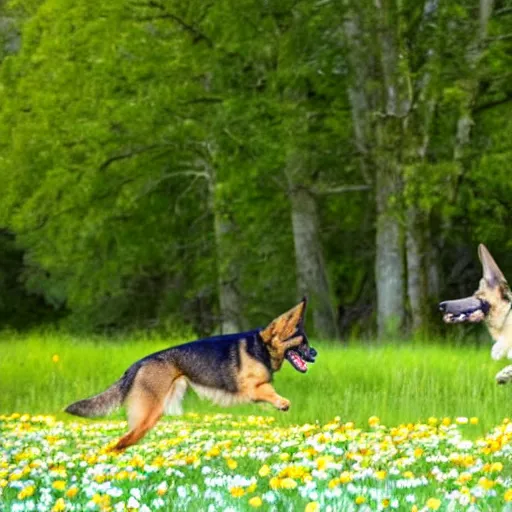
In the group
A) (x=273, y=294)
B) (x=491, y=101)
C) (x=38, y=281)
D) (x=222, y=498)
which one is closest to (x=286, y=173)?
(x=491, y=101)

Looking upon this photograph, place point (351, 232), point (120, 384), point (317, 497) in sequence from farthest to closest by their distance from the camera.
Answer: point (351, 232) < point (120, 384) < point (317, 497)

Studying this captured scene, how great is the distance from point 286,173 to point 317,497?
518 inches

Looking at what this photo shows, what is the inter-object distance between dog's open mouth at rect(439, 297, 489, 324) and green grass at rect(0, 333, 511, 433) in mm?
1279

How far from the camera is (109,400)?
5.99m

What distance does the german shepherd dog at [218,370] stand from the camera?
576 cm

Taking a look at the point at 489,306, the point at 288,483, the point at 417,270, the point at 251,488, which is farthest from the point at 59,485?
the point at 417,270

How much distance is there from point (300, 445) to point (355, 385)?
155cm

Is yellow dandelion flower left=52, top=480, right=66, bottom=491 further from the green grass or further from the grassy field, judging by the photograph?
the green grass

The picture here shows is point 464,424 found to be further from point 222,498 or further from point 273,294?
point 273,294

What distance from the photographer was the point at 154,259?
2352 centimetres

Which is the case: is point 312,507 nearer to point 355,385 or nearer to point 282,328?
point 282,328

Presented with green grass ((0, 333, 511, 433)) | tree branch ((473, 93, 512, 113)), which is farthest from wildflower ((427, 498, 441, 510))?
tree branch ((473, 93, 512, 113))

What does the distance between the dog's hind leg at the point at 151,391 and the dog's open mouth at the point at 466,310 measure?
141cm

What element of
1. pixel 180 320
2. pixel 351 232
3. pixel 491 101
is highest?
pixel 491 101
